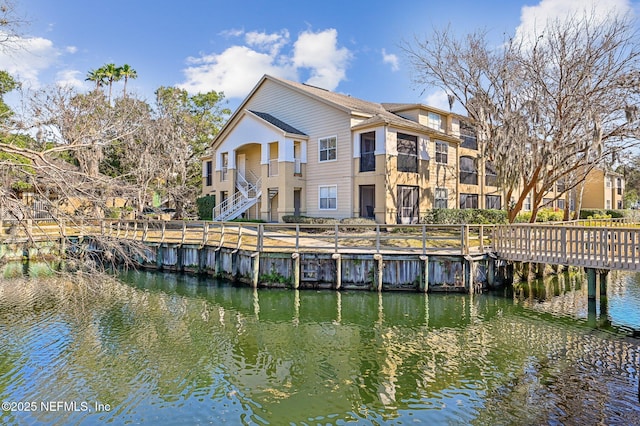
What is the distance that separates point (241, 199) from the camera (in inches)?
1117

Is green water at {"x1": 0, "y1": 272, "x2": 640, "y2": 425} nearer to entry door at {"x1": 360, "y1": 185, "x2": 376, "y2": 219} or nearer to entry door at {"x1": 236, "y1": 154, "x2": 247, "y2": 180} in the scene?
entry door at {"x1": 360, "y1": 185, "x2": 376, "y2": 219}

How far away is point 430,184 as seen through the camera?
25562 mm

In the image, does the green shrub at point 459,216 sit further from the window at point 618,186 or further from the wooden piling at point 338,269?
the window at point 618,186

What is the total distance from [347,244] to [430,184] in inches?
394

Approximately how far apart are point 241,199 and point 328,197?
278 inches

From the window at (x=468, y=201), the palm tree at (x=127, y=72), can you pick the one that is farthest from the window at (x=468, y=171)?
the palm tree at (x=127, y=72)

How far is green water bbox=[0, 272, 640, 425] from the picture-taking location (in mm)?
6449

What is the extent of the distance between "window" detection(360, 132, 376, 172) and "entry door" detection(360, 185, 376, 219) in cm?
122

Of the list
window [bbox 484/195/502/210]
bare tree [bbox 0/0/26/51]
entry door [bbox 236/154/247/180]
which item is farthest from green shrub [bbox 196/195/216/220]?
bare tree [bbox 0/0/26/51]

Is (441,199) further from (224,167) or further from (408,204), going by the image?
(224,167)

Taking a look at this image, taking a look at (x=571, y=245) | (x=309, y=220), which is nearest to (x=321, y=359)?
(x=571, y=245)

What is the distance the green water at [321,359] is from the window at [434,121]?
15.6 metres

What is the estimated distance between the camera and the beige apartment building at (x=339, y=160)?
23359mm

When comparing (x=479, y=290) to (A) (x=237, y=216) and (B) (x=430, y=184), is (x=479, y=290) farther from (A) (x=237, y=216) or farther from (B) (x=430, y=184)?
(A) (x=237, y=216)
